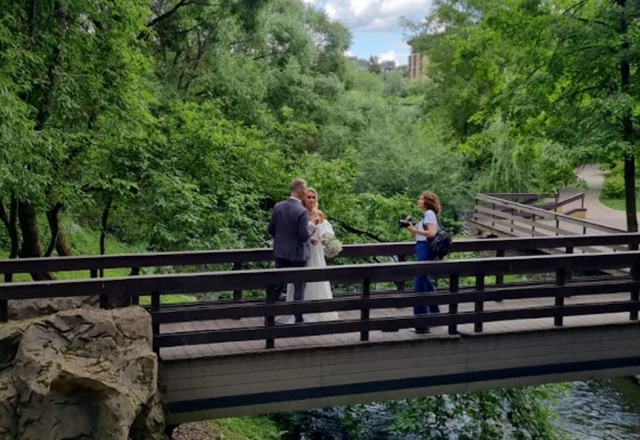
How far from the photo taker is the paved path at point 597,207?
22.8 meters

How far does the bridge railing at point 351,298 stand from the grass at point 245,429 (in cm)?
186

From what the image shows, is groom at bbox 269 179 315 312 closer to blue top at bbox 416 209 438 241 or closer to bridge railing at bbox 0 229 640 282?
bridge railing at bbox 0 229 640 282

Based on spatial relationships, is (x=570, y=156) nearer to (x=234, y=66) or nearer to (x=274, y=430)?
(x=274, y=430)

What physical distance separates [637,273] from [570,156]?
4.10 metres

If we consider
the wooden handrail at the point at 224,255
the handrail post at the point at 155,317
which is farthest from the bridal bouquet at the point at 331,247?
the handrail post at the point at 155,317

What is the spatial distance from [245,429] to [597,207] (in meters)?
25.3

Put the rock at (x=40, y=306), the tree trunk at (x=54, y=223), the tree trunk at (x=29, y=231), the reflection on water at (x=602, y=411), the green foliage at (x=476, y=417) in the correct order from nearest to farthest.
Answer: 1. the rock at (x=40, y=306)
2. the green foliage at (x=476, y=417)
3. the tree trunk at (x=29, y=231)
4. the tree trunk at (x=54, y=223)
5. the reflection on water at (x=602, y=411)

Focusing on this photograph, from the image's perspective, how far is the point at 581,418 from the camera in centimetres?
1030

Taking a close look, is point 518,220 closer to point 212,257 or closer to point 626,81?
point 626,81

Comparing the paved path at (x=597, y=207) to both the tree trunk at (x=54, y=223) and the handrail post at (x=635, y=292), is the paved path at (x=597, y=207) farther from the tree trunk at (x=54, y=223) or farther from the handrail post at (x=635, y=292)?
the tree trunk at (x=54, y=223)

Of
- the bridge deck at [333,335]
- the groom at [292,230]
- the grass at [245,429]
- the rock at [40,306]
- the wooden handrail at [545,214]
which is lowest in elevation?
the grass at [245,429]

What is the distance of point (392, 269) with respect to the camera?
240 inches

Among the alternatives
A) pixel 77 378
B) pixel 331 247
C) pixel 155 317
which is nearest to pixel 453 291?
pixel 331 247

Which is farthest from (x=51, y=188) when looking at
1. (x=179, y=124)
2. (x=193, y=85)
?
(x=193, y=85)
